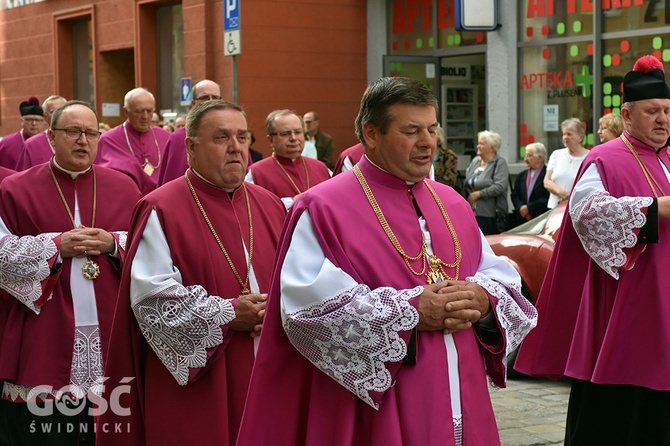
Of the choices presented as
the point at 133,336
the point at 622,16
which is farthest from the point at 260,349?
the point at 622,16

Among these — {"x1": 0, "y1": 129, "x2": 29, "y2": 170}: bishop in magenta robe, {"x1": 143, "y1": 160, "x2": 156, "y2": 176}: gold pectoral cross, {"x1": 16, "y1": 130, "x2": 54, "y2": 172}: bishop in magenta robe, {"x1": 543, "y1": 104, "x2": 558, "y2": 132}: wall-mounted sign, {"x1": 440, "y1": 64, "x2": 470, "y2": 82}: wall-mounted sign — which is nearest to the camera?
{"x1": 143, "y1": 160, "x2": 156, "y2": 176}: gold pectoral cross

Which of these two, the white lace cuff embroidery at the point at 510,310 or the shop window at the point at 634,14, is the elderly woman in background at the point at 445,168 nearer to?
the shop window at the point at 634,14

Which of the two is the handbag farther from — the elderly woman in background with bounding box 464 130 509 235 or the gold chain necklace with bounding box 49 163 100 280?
the gold chain necklace with bounding box 49 163 100 280

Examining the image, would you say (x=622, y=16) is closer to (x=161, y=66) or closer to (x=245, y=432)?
(x=161, y=66)

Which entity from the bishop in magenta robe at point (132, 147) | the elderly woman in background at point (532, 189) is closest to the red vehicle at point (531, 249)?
the bishop in magenta robe at point (132, 147)

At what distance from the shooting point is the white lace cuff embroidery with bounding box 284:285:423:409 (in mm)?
3900

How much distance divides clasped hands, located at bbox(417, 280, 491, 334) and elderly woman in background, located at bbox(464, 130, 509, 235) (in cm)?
919

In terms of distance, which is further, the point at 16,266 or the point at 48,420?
the point at 48,420

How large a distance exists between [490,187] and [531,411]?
530 centimetres

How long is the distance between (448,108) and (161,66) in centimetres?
597

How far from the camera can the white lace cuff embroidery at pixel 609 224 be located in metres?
5.79

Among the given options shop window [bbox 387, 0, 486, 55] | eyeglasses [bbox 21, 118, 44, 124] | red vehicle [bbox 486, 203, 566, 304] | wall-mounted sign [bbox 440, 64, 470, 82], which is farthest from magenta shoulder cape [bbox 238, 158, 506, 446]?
wall-mounted sign [bbox 440, 64, 470, 82]

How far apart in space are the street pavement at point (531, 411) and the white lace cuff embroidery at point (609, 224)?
169cm

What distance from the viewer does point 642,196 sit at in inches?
236
